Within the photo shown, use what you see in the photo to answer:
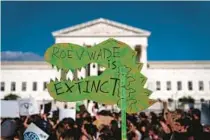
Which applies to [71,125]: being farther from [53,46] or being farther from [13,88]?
[13,88]

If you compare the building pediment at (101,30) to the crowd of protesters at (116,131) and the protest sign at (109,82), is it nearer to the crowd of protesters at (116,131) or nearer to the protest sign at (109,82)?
the crowd of protesters at (116,131)

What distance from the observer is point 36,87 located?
75.6 m

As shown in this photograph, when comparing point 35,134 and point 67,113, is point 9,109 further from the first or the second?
point 35,134

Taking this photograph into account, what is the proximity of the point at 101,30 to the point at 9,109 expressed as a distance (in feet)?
188

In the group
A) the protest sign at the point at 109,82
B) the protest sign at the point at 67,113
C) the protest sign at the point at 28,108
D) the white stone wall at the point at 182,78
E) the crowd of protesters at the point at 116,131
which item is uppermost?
the white stone wall at the point at 182,78

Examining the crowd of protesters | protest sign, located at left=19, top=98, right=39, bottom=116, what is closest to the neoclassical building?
protest sign, located at left=19, top=98, right=39, bottom=116

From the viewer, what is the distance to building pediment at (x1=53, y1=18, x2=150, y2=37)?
6766cm

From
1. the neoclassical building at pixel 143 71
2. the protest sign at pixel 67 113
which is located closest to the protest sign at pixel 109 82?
the protest sign at pixel 67 113

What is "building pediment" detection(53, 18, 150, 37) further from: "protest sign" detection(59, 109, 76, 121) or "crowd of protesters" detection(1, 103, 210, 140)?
"crowd of protesters" detection(1, 103, 210, 140)

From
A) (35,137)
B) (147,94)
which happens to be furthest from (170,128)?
(35,137)

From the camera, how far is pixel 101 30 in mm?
68625

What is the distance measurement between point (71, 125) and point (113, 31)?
6147cm

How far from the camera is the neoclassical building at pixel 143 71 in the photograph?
223 feet

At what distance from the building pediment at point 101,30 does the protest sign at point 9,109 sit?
5622 centimetres
